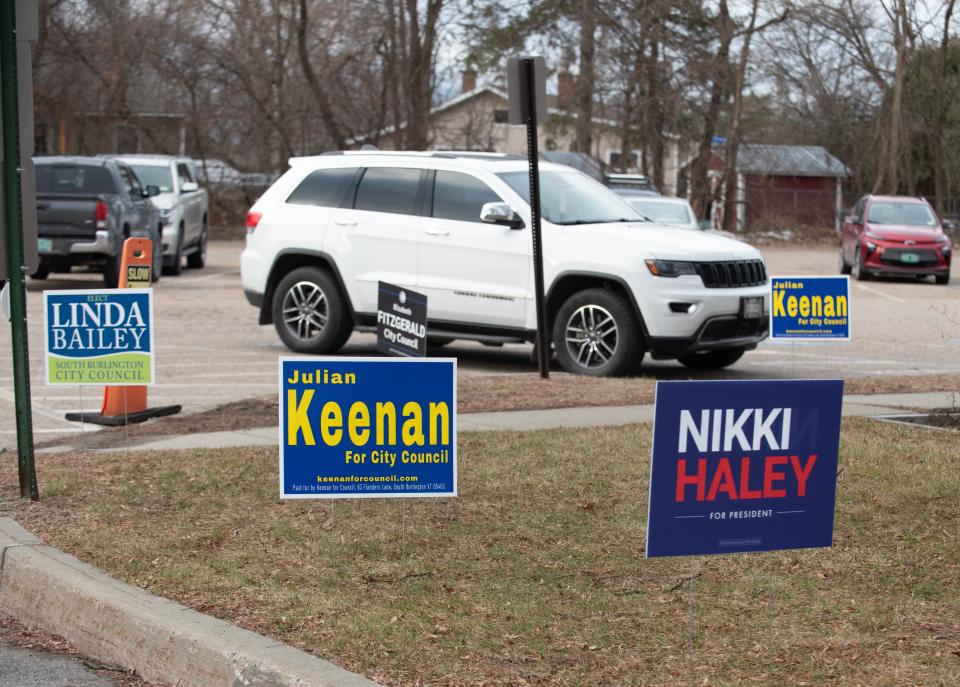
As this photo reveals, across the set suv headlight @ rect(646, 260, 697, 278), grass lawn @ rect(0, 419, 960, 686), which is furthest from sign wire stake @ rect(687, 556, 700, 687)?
suv headlight @ rect(646, 260, 697, 278)

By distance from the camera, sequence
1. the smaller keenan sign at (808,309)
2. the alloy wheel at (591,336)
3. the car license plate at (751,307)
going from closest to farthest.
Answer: the smaller keenan sign at (808,309) → the alloy wheel at (591,336) → the car license plate at (751,307)

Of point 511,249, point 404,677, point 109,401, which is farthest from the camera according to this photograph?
point 511,249

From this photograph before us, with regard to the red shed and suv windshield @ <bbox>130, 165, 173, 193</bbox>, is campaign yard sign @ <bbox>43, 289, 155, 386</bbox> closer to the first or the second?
suv windshield @ <bbox>130, 165, 173, 193</bbox>

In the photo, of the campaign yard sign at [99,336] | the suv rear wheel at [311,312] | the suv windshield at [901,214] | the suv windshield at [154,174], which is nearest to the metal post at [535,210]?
the suv rear wheel at [311,312]

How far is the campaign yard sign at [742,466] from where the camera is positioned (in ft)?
14.7

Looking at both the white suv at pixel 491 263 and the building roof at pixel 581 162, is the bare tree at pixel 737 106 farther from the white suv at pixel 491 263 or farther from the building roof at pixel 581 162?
the white suv at pixel 491 263

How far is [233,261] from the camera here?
2975 centimetres

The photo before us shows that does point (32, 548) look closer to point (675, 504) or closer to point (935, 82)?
point (675, 504)

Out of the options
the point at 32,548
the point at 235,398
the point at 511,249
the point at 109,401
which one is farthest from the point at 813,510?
the point at 511,249

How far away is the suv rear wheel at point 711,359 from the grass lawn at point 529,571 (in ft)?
16.4

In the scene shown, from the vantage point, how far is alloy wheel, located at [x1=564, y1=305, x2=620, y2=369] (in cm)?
1202

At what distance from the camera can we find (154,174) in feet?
83.0

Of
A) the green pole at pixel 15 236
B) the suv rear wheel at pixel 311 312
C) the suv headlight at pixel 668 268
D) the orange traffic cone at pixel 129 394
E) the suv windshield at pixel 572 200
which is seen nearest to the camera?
the green pole at pixel 15 236

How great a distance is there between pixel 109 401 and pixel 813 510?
6.22m
